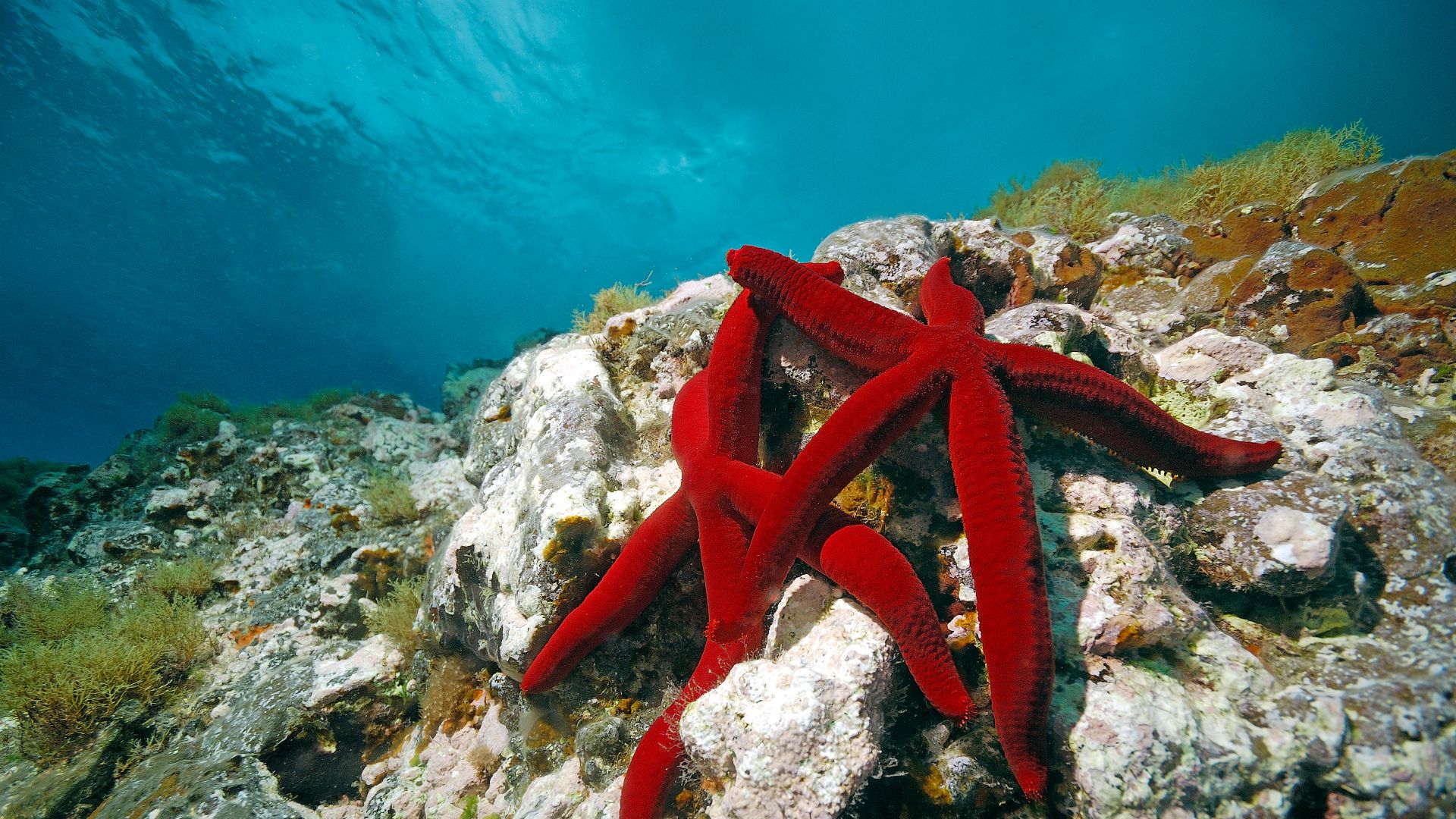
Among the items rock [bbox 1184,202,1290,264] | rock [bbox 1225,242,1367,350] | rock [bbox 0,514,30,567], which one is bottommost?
rock [bbox 0,514,30,567]

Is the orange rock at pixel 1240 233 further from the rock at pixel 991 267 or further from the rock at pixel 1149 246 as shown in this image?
the rock at pixel 991 267

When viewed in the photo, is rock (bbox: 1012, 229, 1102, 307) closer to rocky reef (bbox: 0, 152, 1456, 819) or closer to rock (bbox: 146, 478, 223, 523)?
rocky reef (bbox: 0, 152, 1456, 819)

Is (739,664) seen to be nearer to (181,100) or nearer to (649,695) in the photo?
(649,695)

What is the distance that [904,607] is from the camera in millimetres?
2119

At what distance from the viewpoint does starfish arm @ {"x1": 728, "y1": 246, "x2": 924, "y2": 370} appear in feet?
9.05

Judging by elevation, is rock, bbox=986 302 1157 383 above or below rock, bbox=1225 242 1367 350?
below

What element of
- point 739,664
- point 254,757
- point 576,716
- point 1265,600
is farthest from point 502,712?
point 1265,600

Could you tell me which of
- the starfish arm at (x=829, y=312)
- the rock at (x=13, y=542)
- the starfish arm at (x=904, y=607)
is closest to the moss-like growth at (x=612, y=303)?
the starfish arm at (x=829, y=312)

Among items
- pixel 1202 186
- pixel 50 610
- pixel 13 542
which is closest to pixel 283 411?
pixel 13 542

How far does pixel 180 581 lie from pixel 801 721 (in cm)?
705

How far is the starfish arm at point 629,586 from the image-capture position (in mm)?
2840

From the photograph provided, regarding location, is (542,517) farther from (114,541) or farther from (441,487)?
(114,541)

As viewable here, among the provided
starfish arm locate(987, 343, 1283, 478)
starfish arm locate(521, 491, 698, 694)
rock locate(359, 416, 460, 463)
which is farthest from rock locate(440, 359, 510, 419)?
starfish arm locate(987, 343, 1283, 478)

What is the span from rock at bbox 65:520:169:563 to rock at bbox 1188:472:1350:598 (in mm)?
10134
